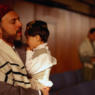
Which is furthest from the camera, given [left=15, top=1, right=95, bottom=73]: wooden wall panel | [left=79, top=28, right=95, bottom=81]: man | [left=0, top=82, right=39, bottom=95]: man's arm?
[left=15, top=1, right=95, bottom=73]: wooden wall panel

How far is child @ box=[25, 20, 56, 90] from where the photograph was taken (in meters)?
0.82

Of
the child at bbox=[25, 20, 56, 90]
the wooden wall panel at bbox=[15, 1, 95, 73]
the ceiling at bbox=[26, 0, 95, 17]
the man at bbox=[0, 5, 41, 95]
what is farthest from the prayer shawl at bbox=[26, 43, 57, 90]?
the ceiling at bbox=[26, 0, 95, 17]

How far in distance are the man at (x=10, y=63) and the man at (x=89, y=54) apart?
2.09m

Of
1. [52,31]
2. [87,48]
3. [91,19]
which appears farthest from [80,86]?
[91,19]

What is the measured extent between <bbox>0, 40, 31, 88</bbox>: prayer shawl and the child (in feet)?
0.40

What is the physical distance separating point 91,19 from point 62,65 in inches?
62.4

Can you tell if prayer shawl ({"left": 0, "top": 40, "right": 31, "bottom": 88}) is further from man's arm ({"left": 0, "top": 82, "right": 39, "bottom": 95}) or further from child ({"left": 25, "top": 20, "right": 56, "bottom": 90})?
child ({"left": 25, "top": 20, "right": 56, "bottom": 90})

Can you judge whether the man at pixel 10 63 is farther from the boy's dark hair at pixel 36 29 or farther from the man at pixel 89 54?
the man at pixel 89 54

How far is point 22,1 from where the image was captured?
2.64 meters

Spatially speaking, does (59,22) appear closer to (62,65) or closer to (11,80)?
(62,65)

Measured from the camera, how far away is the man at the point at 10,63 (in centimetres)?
64

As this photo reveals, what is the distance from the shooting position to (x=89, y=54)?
2.80 m

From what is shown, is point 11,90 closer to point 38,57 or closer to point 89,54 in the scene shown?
point 38,57

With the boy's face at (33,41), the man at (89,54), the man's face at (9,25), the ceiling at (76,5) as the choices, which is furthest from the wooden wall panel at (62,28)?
the man's face at (9,25)
